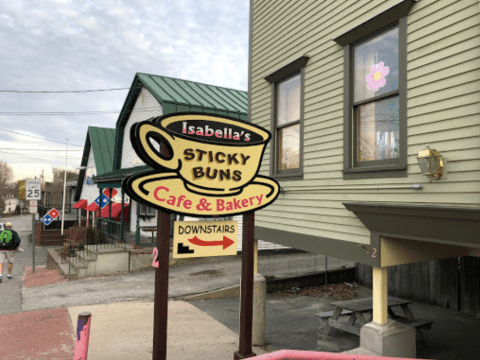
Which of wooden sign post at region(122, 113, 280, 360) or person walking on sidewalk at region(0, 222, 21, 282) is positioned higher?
wooden sign post at region(122, 113, 280, 360)

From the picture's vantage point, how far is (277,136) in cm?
752

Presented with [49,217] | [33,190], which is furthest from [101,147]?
[33,190]

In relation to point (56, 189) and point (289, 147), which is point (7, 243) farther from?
point (56, 189)

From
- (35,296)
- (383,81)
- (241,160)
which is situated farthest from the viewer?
(35,296)

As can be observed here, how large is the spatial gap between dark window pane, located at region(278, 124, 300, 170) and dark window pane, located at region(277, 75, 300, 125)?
0.19m

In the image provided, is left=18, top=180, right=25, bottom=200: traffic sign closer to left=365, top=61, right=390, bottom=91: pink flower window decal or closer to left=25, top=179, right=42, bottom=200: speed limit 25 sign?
left=25, top=179, right=42, bottom=200: speed limit 25 sign

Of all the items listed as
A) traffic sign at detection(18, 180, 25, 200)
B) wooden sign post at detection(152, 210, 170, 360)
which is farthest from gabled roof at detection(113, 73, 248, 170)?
wooden sign post at detection(152, 210, 170, 360)

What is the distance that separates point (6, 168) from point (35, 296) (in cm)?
12594

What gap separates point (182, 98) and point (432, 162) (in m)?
14.1

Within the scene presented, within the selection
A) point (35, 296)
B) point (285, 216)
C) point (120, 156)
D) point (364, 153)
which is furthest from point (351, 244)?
point (120, 156)

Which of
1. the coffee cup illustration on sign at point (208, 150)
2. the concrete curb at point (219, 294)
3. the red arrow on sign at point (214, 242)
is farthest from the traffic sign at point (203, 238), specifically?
the concrete curb at point (219, 294)

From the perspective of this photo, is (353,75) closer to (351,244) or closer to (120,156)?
(351,244)

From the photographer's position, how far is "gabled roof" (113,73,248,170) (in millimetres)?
16406

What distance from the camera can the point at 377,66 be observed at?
204 inches
